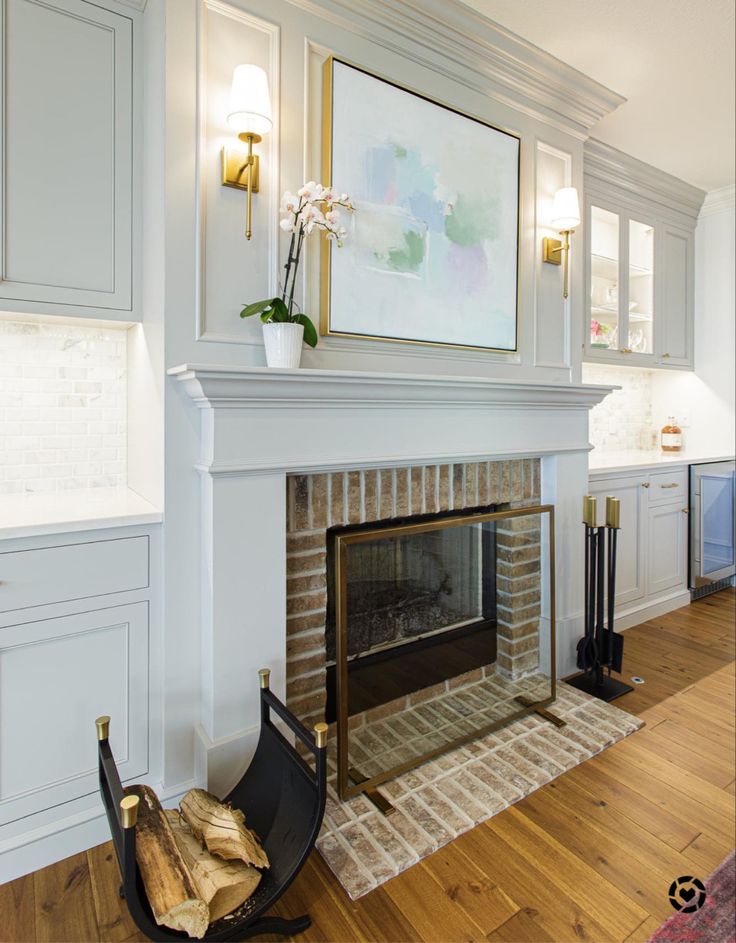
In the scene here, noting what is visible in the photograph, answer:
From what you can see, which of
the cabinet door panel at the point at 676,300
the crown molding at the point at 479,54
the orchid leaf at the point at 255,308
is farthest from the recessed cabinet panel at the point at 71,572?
the cabinet door panel at the point at 676,300

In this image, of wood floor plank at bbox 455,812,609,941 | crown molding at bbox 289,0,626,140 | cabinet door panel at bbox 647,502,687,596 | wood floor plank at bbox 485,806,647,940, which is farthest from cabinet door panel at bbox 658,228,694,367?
wood floor plank at bbox 455,812,609,941

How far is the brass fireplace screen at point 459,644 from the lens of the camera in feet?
6.09

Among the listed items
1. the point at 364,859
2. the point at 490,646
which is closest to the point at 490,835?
the point at 364,859

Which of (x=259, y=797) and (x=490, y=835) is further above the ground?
(x=259, y=797)

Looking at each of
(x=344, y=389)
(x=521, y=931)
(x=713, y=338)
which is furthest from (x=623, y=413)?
(x=521, y=931)

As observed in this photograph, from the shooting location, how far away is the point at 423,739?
2.09m

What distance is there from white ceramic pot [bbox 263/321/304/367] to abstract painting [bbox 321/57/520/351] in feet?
0.77

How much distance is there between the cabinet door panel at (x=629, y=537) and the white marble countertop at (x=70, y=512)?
2369mm

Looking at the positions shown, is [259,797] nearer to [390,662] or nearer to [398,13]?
[390,662]

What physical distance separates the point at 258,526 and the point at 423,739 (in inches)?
41.8

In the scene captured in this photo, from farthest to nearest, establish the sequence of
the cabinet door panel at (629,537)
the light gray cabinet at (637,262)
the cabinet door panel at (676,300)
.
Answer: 1. the cabinet door panel at (676,300)
2. the light gray cabinet at (637,262)
3. the cabinet door panel at (629,537)

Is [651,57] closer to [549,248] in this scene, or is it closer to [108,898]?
[549,248]

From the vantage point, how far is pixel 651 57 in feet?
8.21

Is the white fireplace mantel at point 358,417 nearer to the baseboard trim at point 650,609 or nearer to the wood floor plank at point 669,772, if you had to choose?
the wood floor plank at point 669,772
